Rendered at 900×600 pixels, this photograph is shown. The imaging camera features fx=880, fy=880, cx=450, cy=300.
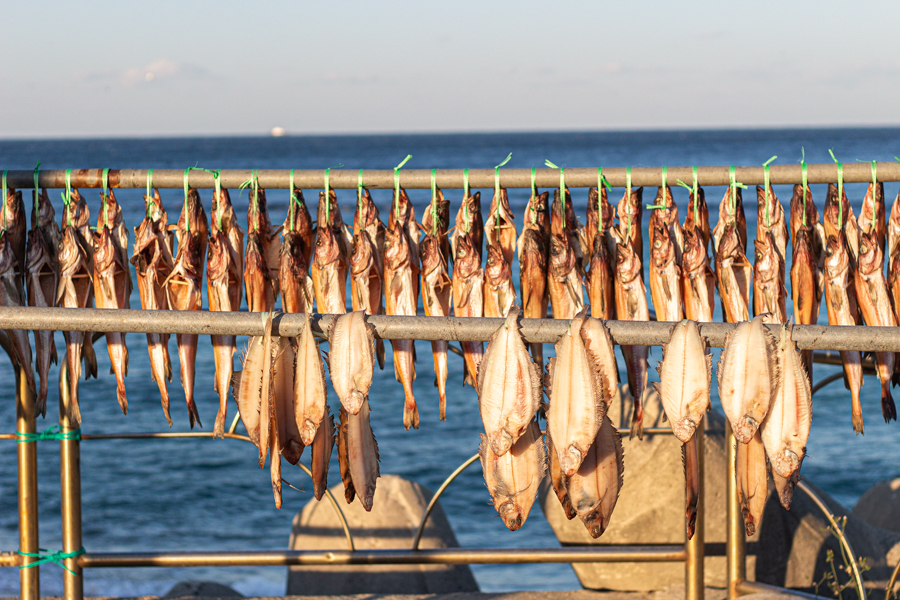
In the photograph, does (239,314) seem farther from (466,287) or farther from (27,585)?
(27,585)

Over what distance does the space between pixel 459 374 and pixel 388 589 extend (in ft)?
31.1

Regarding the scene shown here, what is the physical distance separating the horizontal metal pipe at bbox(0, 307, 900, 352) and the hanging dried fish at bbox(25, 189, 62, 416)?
2.42 feet

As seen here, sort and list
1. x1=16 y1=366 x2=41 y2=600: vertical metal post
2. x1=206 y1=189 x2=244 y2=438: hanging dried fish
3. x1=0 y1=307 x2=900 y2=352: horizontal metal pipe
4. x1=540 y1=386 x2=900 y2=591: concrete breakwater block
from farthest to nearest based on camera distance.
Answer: x1=540 y1=386 x2=900 y2=591: concrete breakwater block < x1=16 y1=366 x2=41 y2=600: vertical metal post < x1=206 y1=189 x2=244 y2=438: hanging dried fish < x1=0 y1=307 x2=900 y2=352: horizontal metal pipe

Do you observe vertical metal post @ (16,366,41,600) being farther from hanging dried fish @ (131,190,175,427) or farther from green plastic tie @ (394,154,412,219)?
green plastic tie @ (394,154,412,219)

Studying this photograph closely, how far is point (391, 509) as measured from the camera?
23.5ft

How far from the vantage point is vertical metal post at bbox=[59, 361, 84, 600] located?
149 inches

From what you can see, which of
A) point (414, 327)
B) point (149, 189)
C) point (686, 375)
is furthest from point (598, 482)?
point (149, 189)

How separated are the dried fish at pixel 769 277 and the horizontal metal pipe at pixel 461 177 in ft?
0.75

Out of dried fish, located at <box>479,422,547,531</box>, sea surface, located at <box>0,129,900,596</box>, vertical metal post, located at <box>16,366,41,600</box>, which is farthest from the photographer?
sea surface, located at <box>0,129,900,596</box>

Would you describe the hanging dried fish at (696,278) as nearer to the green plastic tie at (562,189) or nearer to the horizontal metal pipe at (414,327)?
the green plastic tie at (562,189)

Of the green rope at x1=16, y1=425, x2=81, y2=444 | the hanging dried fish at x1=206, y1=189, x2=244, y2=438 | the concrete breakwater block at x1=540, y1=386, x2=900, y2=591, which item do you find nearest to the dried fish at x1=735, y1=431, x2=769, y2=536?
the hanging dried fish at x1=206, y1=189, x2=244, y2=438

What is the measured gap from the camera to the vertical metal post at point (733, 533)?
3.87 metres

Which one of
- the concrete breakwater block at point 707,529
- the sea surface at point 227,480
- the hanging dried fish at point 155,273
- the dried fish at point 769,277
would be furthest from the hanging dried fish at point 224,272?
the sea surface at point 227,480

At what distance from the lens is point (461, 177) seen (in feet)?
10.5
